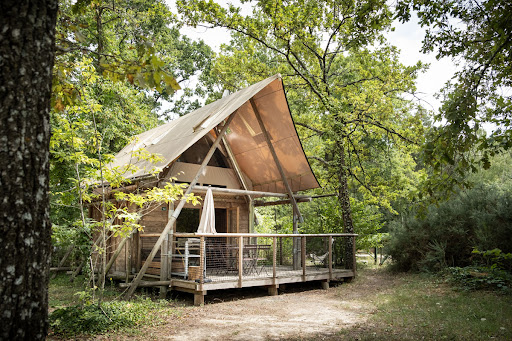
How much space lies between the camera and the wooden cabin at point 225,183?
9602mm

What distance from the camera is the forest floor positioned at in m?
5.96

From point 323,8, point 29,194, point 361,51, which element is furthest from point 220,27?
point 29,194

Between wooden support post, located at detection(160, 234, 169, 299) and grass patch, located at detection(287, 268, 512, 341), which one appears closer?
grass patch, located at detection(287, 268, 512, 341)

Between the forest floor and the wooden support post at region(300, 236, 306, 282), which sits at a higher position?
the wooden support post at region(300, 236, 306, 282)

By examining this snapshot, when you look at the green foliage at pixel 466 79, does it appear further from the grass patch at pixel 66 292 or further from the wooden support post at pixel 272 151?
the grass patch at pixel 66 292

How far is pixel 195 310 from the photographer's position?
8.09 metres

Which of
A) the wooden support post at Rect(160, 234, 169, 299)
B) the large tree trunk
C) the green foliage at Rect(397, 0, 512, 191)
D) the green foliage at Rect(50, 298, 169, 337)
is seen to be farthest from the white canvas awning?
the large tree trunk

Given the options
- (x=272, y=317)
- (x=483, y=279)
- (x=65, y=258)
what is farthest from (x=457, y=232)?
(x=65, y=258)

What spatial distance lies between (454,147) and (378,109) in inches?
349

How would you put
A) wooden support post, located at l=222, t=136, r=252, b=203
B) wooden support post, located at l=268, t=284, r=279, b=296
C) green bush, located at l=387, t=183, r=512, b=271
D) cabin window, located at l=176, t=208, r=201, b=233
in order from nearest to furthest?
1. wooden support post, located at l=268, t=284, r=279, b=296
2. green bush, located at l=387, t=183, r=512, b=271
3. wooden support post, located at l=222, t=136, r=252, b=203
4. cabin window, located at l=176, t=208, r=201, b=233

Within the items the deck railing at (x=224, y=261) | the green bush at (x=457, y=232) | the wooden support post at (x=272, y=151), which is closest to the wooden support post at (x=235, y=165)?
the wooden support post at (x=272, y=151)

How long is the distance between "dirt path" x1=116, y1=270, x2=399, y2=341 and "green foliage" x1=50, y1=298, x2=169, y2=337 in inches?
17.9

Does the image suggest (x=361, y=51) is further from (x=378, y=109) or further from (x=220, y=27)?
(x=220, y=27)

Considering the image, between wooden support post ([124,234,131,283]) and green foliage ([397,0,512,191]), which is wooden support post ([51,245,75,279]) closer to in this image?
wooden support post ([124,234,131,283])
